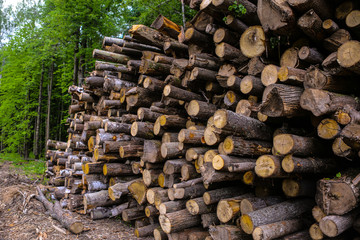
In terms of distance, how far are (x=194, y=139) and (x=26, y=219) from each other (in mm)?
4275

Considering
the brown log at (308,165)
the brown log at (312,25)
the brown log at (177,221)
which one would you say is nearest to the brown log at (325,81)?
the brown log at (312,25)

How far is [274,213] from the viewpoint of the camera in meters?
3.19

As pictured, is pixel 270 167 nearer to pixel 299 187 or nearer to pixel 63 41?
pixel 299 187

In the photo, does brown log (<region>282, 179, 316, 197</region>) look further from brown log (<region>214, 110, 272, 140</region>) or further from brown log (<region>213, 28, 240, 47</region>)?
brown log (<region>213, 28, 240, 47</region>)

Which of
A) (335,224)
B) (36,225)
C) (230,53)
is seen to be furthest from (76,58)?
(335,224)

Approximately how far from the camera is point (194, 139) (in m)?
4.20

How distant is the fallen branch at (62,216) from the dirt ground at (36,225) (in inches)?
3.6

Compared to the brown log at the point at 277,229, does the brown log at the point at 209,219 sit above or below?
below

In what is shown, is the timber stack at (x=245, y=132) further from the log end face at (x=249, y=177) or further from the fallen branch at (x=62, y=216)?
the fallen branch at (x=62, y=216)

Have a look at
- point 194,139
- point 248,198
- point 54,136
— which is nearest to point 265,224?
point 248,198

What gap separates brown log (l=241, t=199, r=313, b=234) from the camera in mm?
3064

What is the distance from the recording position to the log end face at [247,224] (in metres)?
3.04

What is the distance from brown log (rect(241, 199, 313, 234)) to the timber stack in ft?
0.05

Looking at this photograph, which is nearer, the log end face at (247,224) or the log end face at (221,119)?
the log end face at (247,224)
